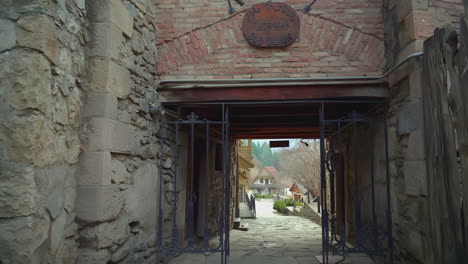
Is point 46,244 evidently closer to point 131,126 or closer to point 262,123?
point 131,126

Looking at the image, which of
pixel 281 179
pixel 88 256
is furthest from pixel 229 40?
pixel 281 179

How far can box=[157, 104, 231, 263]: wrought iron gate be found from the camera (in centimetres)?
359

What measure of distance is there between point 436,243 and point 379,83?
70.1 inches

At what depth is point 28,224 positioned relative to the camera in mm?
1891

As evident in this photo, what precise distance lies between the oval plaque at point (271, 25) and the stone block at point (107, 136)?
1851mm

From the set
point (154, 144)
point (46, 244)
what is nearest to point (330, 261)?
point (154, 144)

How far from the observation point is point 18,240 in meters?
1.85

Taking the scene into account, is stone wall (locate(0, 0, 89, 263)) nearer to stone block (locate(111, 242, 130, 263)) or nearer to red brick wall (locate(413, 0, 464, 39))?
stone block (locate(111, 242, 130, 263))

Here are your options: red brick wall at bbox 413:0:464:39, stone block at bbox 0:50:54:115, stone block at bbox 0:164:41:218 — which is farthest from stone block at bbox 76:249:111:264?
red brick wall at bbox 413:0:464:39

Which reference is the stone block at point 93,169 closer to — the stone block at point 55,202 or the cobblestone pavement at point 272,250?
the stone block at point 55,202

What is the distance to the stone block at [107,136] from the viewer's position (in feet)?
8.64

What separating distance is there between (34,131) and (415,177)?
3.11m

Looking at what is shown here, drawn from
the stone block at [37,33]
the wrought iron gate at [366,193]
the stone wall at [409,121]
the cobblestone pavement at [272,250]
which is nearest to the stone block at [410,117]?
the stone wall at [409,121]

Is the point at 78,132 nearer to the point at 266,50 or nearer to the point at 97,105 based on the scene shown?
the point at 97,105
